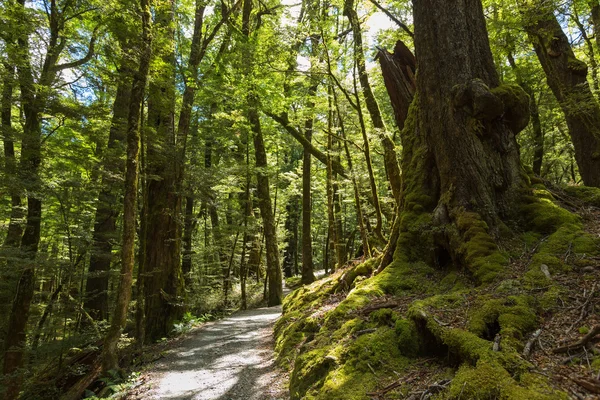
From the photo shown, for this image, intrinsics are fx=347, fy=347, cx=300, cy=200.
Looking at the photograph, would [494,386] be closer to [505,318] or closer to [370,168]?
[505,318]

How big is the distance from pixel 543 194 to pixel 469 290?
97.8 inches

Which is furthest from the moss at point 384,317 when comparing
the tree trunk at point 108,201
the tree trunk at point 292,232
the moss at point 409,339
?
the tree trunk at point 292,232

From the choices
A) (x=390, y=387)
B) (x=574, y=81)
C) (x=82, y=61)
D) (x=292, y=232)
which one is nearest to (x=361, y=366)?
(x=390, y=387)

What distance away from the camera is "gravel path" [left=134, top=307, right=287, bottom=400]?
5520mm

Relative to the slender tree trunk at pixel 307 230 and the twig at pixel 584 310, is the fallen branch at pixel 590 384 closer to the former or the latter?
the twig at pixel 584 310

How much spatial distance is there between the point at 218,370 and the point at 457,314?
193 inches

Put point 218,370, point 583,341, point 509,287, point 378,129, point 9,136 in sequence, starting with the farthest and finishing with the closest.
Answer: point 378,129 → point 9,136 → point 218,370 → point 509,287 → point 583,341

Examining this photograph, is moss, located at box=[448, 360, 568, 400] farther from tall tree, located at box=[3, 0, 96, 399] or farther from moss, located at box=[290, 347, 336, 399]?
tall tree, located at box=[3, 0, 96, 399]

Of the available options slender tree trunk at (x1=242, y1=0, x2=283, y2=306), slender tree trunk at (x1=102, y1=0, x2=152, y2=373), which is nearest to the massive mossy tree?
slender tree trunk at (x1=102, y1=0, x2=152, y2=373)

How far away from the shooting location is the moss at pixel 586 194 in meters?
5.99

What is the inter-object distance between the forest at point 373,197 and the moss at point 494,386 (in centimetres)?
2

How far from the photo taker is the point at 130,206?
6965 millimetres

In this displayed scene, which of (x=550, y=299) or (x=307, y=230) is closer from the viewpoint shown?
(x=550, y=299)

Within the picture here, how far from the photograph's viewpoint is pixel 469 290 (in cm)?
427
